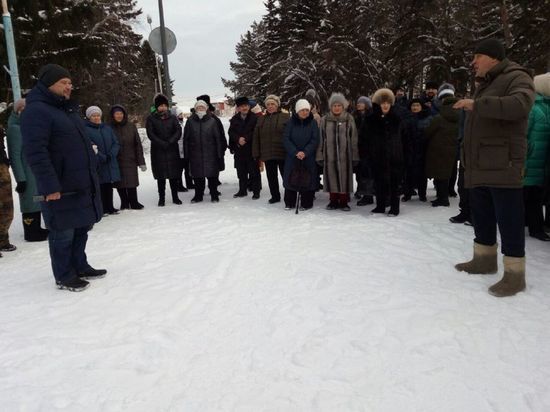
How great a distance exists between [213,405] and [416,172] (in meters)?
5.95

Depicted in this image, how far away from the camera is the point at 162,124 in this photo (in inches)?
323

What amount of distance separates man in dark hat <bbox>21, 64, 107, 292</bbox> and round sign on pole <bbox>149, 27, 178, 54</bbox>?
5838 mm

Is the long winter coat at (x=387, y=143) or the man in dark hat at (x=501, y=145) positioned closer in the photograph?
the man in dark hat at (x=501, y=145)

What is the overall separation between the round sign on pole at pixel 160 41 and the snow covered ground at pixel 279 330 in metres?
5.46

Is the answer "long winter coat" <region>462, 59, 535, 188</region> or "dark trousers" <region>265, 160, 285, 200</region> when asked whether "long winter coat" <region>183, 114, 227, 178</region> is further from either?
"long winter coat" <region>462, 59, 535, 188</region>

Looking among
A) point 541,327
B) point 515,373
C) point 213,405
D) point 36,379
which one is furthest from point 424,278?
point 36,379

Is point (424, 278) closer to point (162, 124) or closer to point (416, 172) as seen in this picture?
point (416, 172)

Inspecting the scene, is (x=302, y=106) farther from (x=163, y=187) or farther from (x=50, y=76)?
(x=50, y=76)

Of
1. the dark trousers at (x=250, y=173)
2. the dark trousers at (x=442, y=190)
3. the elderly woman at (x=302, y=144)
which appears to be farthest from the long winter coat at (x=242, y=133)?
the dark trousers at (x=442, y=190)

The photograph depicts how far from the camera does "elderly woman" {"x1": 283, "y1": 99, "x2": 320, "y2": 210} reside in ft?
23.8

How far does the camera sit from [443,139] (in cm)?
703

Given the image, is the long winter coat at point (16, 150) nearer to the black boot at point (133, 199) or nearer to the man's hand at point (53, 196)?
the man's hand at point (53, 196)

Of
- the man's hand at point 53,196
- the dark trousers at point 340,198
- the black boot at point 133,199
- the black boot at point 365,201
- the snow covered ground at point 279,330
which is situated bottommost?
the snow covered ground at point 279,330

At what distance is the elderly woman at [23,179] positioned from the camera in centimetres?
579
